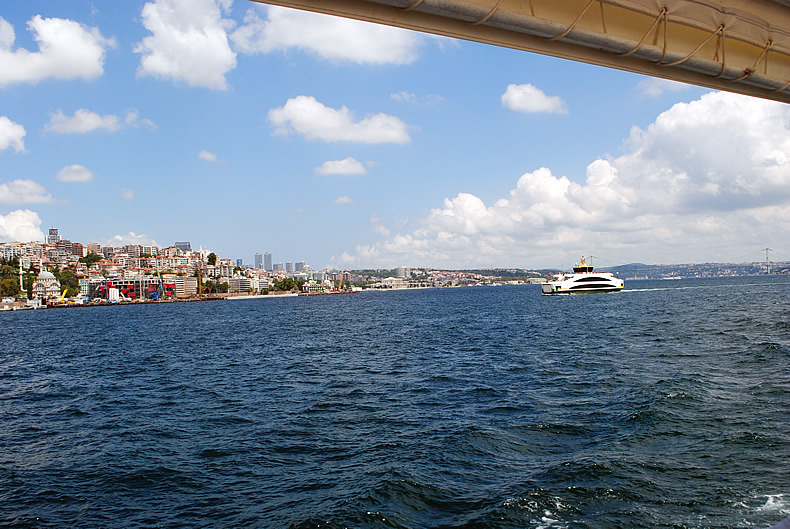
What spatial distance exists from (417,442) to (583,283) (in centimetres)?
9180

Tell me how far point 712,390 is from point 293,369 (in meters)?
18.3

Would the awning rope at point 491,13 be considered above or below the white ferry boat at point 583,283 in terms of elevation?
above

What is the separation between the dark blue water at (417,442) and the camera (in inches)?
359

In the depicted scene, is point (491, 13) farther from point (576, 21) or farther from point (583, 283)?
point (583, 283)

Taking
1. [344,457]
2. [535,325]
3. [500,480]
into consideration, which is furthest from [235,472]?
[535,325]

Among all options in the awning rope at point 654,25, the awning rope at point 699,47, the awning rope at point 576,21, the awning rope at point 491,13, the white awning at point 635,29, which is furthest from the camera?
the awning rope at point 699,47

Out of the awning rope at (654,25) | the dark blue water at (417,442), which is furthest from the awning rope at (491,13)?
the dark blue water at (417,442)

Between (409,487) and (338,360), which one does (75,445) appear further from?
(338,360)

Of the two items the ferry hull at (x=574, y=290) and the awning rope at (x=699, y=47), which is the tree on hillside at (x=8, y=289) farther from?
the awning rope at (x=699, y=47)

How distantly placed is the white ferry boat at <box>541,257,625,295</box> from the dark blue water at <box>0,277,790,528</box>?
7158 cm

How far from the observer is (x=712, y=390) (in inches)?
647

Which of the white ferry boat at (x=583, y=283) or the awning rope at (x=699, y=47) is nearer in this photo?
the awning rope at (x=699, y=47)

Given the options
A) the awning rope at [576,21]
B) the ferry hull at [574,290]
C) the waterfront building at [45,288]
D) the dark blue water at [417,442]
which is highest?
the awning rope at [576,21]

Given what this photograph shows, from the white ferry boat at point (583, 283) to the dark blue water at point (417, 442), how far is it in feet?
235
